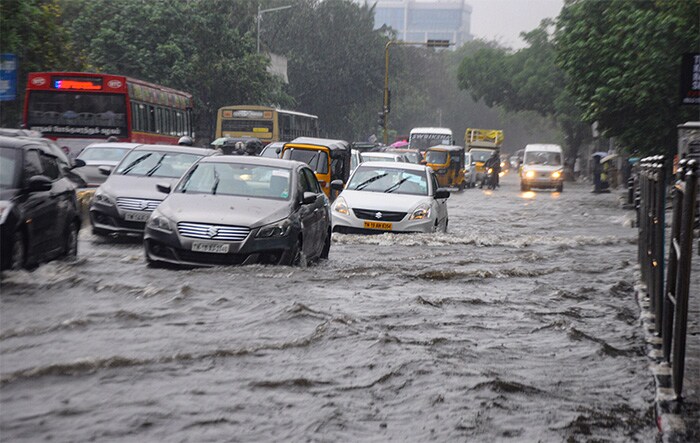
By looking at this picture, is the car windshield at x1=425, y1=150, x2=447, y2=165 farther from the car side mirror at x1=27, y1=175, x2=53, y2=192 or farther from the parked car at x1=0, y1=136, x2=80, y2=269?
the car side mirror at x1=27, y1=175, x2=53, y2=192

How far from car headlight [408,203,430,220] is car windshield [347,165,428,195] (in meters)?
0.76

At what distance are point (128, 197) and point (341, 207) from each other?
13.6ft

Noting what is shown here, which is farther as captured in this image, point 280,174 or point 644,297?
point 280,174

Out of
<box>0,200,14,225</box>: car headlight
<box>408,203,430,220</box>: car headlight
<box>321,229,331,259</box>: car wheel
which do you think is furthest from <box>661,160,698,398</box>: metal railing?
<box>408,203,430,220</box>: car headlight

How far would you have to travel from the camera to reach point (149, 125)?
32.9m

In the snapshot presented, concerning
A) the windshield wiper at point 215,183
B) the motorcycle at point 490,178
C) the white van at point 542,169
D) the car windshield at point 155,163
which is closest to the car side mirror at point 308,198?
the windshield wiper at point 215,183

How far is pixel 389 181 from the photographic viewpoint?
67.7 ft

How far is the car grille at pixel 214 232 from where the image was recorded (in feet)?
41.0

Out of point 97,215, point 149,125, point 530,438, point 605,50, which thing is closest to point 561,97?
point 605,50

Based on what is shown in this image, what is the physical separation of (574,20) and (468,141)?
3021 cm

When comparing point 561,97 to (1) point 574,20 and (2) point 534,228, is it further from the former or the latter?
(2) point 534,228

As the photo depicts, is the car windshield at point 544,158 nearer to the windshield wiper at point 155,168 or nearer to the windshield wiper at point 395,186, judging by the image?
the windshield wiper at point 395,186

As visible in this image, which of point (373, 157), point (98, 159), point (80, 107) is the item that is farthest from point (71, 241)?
point (373, 157)

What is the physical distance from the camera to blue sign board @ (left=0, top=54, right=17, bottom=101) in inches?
814
